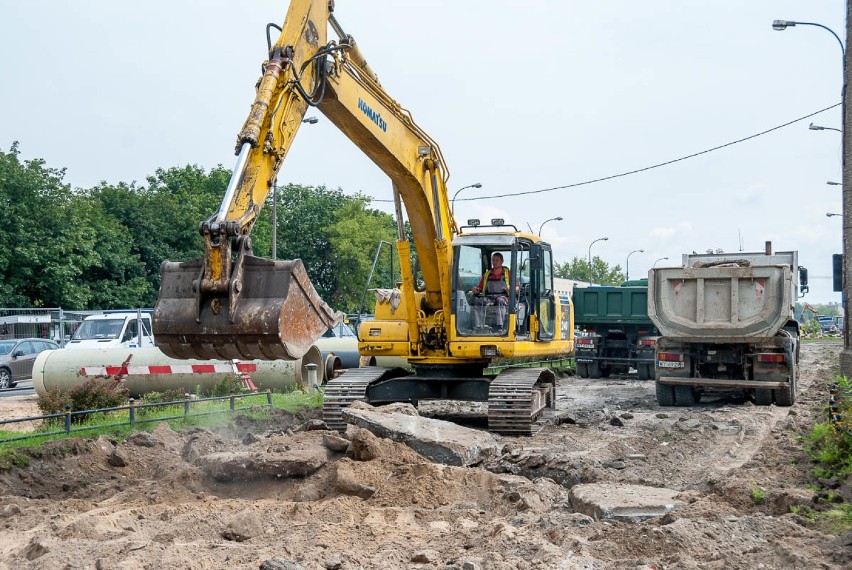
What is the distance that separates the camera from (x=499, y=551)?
6375 mm

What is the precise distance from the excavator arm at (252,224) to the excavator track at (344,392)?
3942 mm

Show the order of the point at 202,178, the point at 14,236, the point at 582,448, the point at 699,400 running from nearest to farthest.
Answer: the point at 582,448, the point at 699,400, the point at 14,236, the point at 202,178

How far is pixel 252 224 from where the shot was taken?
835 cm

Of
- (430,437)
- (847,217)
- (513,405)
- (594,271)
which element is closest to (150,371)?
(513,405)

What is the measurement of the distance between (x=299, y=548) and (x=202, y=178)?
59.8m

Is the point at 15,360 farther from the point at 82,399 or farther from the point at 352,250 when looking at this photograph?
the point at 352,250

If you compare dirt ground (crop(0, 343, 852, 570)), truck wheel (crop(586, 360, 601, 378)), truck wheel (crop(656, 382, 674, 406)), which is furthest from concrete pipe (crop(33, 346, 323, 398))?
truck wheel (crop(586, 360, 601, 378))

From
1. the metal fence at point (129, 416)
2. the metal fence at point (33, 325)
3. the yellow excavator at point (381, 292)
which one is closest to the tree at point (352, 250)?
the metal fence at point (33, 325)

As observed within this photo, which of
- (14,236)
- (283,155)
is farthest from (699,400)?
(14,236)

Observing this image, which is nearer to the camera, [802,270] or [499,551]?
[499,551]

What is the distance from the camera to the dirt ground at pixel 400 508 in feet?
20.6

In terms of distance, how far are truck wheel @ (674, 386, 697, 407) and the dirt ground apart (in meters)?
4.37

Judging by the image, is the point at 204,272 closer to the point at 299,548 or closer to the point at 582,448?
the point at 299,548

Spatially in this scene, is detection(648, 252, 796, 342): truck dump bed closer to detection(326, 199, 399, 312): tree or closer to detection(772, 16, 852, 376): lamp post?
detection(772, 16, 852, 376): lamp post
